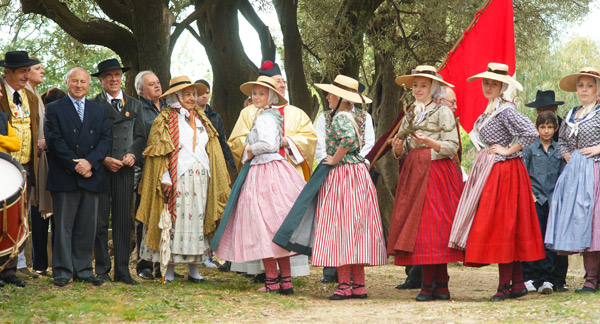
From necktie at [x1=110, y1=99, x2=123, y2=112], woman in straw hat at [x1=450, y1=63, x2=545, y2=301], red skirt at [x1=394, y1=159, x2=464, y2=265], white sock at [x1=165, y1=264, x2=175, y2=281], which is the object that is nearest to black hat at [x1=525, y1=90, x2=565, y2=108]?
woman in straw hat at [x1=450, y1=63, x2=545, y2=301]

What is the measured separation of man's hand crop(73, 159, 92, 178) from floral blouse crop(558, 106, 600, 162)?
4.33 m

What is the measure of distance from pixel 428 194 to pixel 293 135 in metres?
1.66

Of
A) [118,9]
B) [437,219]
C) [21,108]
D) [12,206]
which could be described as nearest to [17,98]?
[21,108]

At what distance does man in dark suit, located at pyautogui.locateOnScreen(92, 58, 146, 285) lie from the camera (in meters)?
6.99

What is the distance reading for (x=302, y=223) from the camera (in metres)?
6.54

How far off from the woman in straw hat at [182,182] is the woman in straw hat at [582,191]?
125 inches

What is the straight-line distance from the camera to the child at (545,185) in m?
7.12

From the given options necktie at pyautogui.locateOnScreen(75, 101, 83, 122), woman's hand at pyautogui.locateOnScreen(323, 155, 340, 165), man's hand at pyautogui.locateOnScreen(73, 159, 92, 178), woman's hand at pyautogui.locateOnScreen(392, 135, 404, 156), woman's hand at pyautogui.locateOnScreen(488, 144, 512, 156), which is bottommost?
man's hand at pyautogui.locateOnScreen(73, 159, 92, 178)

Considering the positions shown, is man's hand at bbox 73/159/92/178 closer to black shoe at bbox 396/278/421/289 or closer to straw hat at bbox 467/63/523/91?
black shoe at bbox 396/278/421/289

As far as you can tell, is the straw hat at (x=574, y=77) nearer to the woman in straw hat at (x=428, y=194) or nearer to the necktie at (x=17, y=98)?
the woman in straw hat at (x=428, y=194)

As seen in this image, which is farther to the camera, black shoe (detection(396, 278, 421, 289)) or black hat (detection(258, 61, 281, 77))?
black shoe (detection(396, 278, 421, 289))

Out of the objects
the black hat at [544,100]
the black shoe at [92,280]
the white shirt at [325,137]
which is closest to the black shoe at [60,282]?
the black shoe at [92,280]

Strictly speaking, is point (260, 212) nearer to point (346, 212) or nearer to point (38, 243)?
point (346, 212)

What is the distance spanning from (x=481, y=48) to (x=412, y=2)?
574 centimetres
